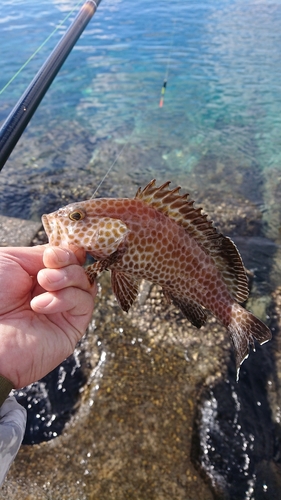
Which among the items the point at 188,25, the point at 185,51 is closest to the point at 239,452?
the point at 185,51

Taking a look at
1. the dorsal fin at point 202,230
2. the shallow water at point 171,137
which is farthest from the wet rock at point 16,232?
the dorsal fin at point 202,230

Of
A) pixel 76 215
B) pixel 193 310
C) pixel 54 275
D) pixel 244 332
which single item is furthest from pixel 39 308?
pixel 244 332

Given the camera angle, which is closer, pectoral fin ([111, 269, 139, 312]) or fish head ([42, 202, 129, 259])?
fish head ([42, 202, 129, 259])

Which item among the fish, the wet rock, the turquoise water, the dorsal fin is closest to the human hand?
the fish

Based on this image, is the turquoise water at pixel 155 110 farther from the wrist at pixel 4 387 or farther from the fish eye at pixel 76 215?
the wrist at pixel 4 387

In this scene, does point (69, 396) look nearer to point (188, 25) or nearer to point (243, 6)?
point (188, 25)

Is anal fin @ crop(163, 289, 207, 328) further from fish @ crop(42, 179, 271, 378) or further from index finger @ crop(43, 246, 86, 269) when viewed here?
index finger @ crop(43, 246, 86, 269)
